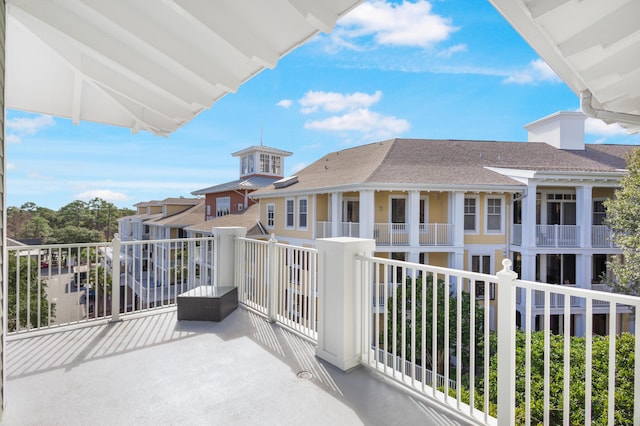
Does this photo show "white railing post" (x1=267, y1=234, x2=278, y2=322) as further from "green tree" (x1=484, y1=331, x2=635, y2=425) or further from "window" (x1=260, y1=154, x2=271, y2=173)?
"window" (x1=260, y1=154, x2=271, y2=173)

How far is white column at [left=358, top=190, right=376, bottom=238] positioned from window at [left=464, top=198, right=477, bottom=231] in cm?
420

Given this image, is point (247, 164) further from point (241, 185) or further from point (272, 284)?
point (272, 284)

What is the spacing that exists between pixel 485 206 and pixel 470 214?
0.72 metres

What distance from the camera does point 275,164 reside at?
2556cm

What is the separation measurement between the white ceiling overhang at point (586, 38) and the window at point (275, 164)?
23.3 meters

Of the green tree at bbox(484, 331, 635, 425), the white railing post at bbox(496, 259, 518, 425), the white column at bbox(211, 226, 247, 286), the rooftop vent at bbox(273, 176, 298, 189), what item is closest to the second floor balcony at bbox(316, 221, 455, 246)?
the rooftop vent at bbox(273, 176, 298, 189)

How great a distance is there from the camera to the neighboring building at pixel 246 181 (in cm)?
2098

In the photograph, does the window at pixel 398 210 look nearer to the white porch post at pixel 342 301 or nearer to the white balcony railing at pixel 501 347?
the white balcony railing at pixel 501 347

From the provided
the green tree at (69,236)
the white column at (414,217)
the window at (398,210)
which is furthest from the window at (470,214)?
the green tree at (69,236)

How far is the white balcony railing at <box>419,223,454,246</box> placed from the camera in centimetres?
1305

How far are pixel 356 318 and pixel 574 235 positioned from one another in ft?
47.0

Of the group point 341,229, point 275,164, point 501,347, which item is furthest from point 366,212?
point 275,164

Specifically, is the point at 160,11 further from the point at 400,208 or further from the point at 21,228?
the point at 21,228

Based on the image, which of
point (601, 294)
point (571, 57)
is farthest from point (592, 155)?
point (601, 294)
